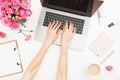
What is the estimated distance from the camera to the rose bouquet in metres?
1.13

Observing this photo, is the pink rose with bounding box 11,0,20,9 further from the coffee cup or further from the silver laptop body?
the coffee cup

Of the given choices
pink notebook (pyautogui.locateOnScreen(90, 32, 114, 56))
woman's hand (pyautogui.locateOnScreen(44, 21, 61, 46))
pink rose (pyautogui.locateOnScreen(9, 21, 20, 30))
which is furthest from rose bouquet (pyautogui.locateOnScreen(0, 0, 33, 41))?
pink notebook (pyautogui.locateOnScreen(90, 32, 114, 56))

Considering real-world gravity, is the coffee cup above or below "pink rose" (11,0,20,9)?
below

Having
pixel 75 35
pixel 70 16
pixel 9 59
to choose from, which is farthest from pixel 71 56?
pixel 9 59

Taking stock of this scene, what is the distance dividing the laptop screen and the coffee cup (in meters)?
0.30

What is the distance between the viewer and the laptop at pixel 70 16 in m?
1.17

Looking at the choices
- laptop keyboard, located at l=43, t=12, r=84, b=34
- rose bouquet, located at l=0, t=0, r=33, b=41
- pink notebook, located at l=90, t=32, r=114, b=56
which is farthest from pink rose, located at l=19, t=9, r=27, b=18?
pink notebook, located at l=90, t=32, r=114, b=56

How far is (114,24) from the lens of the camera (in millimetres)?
1228

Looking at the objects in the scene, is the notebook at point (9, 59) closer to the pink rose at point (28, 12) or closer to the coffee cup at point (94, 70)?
the pink rose at point (28, 12)

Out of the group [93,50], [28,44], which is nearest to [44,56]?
[28,44]

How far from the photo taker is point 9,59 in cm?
114

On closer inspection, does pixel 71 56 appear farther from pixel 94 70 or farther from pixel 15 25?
pixel 15 25

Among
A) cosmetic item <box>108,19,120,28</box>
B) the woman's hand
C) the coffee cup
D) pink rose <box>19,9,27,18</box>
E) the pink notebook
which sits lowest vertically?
the coffee cup

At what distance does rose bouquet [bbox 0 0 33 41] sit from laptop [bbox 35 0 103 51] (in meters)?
0.08
